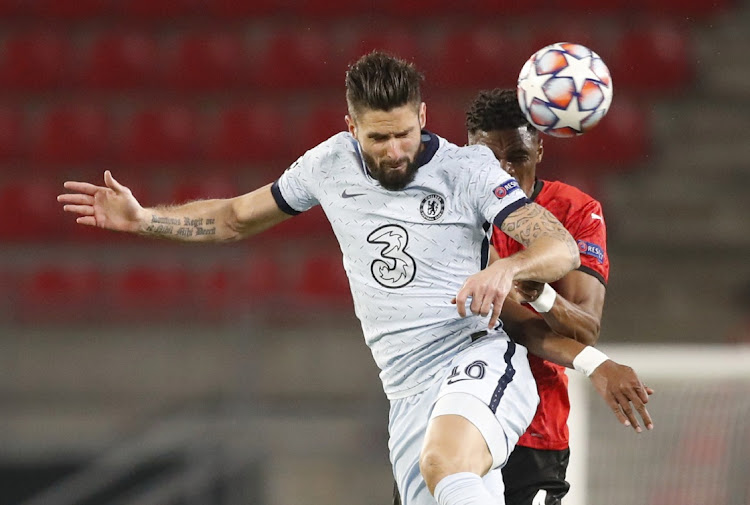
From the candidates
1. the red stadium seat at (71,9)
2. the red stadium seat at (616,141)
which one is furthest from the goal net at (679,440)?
the red stadium seat at (71,9)

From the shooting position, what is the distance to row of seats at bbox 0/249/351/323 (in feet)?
21.7

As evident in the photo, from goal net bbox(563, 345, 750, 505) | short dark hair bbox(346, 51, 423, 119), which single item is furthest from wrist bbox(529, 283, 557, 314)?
goal net bbox(563, 345, 750, 505)

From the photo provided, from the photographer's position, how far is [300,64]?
31.9 ft

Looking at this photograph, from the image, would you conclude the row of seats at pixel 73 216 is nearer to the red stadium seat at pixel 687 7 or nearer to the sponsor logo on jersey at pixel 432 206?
the red stadium seat at pixel 687 7

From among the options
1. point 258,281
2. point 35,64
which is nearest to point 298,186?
point 258,281

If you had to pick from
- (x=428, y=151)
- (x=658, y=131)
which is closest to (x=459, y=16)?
(x=658, y=131)

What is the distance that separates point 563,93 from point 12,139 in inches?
283

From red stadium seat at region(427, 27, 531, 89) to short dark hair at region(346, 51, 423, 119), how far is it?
6.03 meters

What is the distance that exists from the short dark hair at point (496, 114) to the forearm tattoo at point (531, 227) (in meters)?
0.49

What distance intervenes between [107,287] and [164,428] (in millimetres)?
1345

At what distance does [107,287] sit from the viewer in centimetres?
742

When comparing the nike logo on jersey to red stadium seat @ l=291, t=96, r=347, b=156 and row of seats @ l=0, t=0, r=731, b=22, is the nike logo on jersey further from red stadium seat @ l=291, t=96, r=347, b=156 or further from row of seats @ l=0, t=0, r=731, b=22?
row of seats @ l=0, t=0, r=731, b=22

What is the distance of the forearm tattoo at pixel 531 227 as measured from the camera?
312 cm

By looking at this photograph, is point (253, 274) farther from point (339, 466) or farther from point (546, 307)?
point (546, 307)
